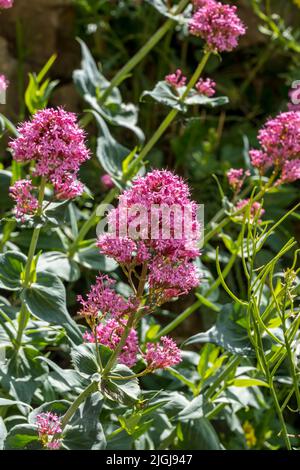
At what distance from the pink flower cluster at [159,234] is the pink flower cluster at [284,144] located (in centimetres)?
49

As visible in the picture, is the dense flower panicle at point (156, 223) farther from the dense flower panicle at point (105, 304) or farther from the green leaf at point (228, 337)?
the green leaf at point (228, 337)

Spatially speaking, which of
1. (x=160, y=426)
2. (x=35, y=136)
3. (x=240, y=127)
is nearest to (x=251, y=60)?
(x=240, y=127)

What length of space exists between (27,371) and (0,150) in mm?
1130

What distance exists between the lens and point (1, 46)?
2.67 meters

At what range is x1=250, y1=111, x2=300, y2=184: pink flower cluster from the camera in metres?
1.60

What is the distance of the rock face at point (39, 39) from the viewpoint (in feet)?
8.85

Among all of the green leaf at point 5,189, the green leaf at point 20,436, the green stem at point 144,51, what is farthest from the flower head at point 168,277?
the green stem at point 144,51

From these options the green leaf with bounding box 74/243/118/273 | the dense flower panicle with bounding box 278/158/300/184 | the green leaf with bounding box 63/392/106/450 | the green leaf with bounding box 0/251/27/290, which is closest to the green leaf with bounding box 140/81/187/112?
the dense flower panicle with bounding box 278/158/300/184

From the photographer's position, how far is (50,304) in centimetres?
145

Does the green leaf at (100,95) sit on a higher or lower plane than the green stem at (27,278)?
higher

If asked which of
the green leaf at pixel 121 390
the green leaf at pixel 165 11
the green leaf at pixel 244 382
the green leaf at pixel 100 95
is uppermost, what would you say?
the green leaf at pixel 165 11

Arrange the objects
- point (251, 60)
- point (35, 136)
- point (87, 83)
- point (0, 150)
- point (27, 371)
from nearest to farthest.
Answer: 1. point (35, 136)
2. point (27, 371)
3. point (87, 83)
4. point (0, 150)
5. point (251, 60)

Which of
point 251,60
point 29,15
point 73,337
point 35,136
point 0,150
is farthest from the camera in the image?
point 251,60
